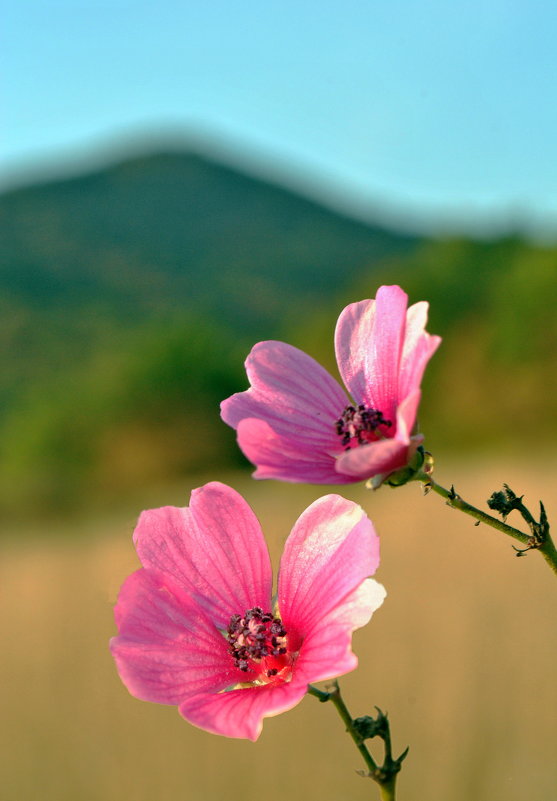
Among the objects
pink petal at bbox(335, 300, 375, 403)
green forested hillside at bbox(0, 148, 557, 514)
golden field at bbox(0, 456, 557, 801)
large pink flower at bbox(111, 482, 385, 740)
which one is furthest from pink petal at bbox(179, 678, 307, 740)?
green forested hillside at bbox(0, 148, 557, 514)

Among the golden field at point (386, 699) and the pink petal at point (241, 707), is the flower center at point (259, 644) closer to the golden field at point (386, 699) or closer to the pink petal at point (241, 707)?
the pink petal at point (241, 707)

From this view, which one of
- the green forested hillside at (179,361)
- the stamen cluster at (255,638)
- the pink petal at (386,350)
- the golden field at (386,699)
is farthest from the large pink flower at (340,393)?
the green forested hillside at (179,361)

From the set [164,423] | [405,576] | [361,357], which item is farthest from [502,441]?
[361,357]

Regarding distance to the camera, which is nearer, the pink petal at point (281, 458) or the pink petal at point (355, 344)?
the pink petal at point (281, 458)

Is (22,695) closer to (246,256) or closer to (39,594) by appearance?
(39,594)

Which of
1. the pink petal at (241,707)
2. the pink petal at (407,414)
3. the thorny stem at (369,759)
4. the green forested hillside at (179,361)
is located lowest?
the thorny stem at (369,759)

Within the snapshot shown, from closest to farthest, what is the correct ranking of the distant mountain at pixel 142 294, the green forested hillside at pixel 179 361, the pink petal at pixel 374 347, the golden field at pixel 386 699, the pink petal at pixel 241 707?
1. the pink petal at pixel 241 707
2. the pink petal at pixel 374 347
3. the golden field at pixel 386 699
4. the green forested hillside at pixel 179 361
5. the distant mountain at pixel 142 294

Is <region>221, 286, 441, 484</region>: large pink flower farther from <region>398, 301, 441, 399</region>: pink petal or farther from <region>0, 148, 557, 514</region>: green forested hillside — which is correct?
<region>0, 148, 557, 514</region>: green forested hillside
